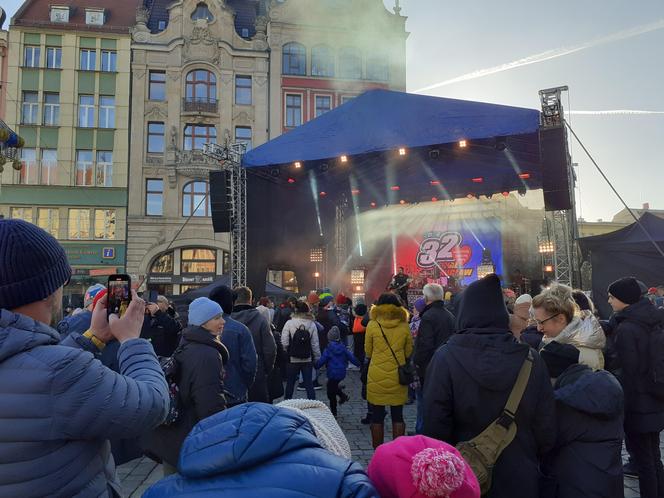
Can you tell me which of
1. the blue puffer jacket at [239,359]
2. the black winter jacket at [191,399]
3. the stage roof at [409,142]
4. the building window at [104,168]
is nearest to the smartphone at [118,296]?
the black winter jacket at [191,399]

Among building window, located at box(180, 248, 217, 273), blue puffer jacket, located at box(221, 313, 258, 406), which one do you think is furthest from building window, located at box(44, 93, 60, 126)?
blue puffer jacket, located at box(221, 313, 258, 406)

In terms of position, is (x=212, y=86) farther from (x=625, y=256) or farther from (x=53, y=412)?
(x=53, y=412)

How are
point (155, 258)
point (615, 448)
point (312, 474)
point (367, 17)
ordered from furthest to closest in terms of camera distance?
point (367, 17) → point (155, 258) → point (615, 448) → point (312, 474)

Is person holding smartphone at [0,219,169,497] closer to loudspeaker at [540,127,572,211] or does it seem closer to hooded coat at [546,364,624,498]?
hooded coat at [546,364,624,498]

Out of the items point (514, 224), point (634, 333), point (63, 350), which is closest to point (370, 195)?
point (514, 224)

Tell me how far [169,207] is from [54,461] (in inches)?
1000

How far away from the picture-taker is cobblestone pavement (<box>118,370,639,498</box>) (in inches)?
171

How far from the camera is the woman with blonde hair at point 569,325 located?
276 cm

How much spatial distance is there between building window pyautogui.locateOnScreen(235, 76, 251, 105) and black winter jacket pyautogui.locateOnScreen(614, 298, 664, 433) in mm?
25790

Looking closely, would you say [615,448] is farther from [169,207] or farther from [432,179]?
[169,207]

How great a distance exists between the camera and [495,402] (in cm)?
235

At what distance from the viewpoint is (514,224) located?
68.1 feet

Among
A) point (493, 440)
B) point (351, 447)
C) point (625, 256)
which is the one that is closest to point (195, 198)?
point (625, 256)

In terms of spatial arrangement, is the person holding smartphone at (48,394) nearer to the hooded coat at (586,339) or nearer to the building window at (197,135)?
the hooded coat at (586,339)
